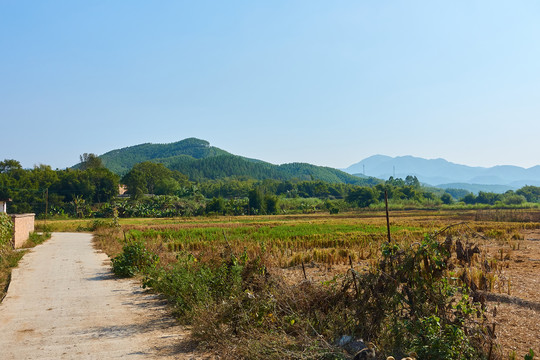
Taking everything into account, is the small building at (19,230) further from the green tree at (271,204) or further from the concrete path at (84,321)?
the green tree at (271,204)

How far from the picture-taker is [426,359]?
5.06 m

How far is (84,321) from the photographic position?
8.65 metres

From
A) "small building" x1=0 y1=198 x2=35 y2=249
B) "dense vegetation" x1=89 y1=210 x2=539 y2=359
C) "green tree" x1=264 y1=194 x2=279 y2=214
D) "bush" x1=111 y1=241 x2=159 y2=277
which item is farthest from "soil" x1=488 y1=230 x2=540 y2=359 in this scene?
"green tree" x1=264 y1=194 x2=279 y2=214

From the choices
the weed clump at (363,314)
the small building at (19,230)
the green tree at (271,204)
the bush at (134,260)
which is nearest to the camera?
the weed clump at (363,314)

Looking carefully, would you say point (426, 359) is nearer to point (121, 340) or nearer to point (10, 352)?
point (121, 340)

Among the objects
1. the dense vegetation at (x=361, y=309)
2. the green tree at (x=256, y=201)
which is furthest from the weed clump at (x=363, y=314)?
the green tree at (x=256, y=201)

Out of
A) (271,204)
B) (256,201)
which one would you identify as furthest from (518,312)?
(271,204)

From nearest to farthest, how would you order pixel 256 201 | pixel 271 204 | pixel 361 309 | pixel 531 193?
1. pixel 361 309
2. pixel 256 201
3. pixel 271 204
4. pixel 531 193

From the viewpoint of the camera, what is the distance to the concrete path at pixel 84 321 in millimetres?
6840

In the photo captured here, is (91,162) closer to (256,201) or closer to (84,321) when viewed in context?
(256,201)

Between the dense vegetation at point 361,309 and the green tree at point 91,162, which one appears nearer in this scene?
the dense vegetation at point 361,309

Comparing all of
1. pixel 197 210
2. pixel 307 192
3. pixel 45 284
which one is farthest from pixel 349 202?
pixel 45 284

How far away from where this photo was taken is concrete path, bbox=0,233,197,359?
684cm

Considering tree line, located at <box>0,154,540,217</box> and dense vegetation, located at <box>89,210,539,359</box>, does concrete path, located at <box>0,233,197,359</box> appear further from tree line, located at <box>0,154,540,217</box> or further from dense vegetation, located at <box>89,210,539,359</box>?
tree line, located at <box>0,154,540,217</box>
